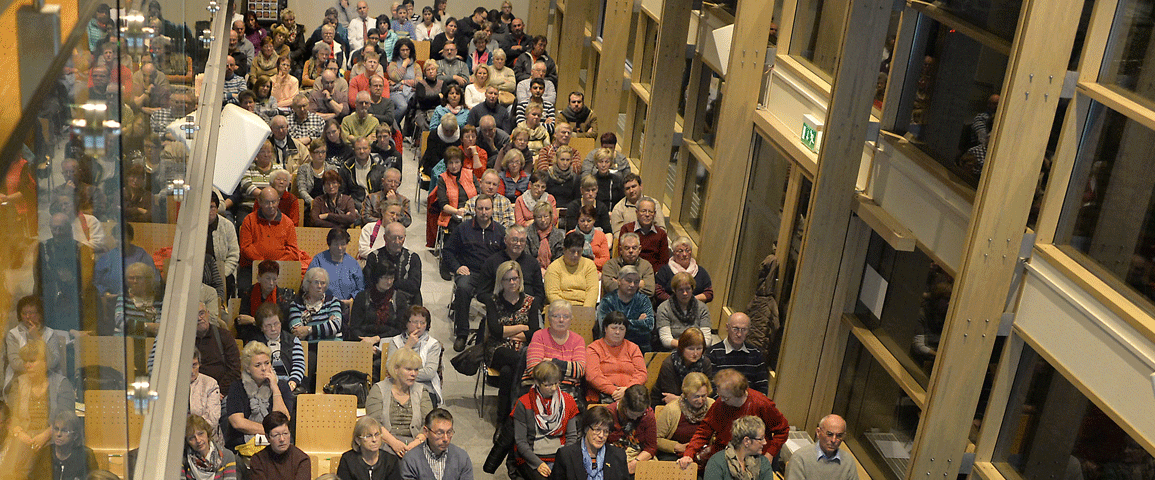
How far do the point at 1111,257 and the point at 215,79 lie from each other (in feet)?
19.8

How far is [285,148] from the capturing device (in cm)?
1095

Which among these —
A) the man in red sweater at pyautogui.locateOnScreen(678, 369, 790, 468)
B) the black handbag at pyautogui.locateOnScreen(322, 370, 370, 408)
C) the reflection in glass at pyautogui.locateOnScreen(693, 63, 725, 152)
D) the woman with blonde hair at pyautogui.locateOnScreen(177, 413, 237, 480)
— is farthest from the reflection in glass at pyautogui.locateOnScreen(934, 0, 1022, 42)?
the woman with blonde hair at pyautogui.locateOnScreen(177, 413, 237, 480)

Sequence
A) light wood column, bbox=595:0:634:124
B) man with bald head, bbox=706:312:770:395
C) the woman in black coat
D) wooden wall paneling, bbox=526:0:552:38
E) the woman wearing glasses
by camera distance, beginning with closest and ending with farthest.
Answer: the woman wearing glasses < the woman in black coat < man with bald head, bbox=706:312:770:395 < light wood column, bbox=595:0:634:124 < wooden wall paneling, bbox=526:0:552:38

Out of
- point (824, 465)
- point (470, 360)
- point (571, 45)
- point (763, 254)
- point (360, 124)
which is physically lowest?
point (470, 360)

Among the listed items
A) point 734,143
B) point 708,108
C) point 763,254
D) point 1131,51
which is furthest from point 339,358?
point 708,108

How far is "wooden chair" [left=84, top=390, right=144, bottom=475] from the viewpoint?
1.66 metres

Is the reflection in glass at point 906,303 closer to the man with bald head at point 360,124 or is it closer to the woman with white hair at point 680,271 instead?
the woman with white hair at point 680,271

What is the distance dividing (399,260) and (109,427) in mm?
6984

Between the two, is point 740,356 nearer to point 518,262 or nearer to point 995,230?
point 518,262

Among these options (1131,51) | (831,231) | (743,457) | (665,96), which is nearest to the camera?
(1131,51)

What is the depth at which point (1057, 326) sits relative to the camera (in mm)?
5633

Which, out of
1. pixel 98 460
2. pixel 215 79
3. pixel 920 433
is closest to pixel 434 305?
pixel 215 79

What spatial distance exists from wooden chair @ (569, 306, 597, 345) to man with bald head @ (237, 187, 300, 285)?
2663mm

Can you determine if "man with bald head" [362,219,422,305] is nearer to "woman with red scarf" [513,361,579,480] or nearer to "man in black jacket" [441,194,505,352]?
"man in black jacket" [441,194,505,352]
